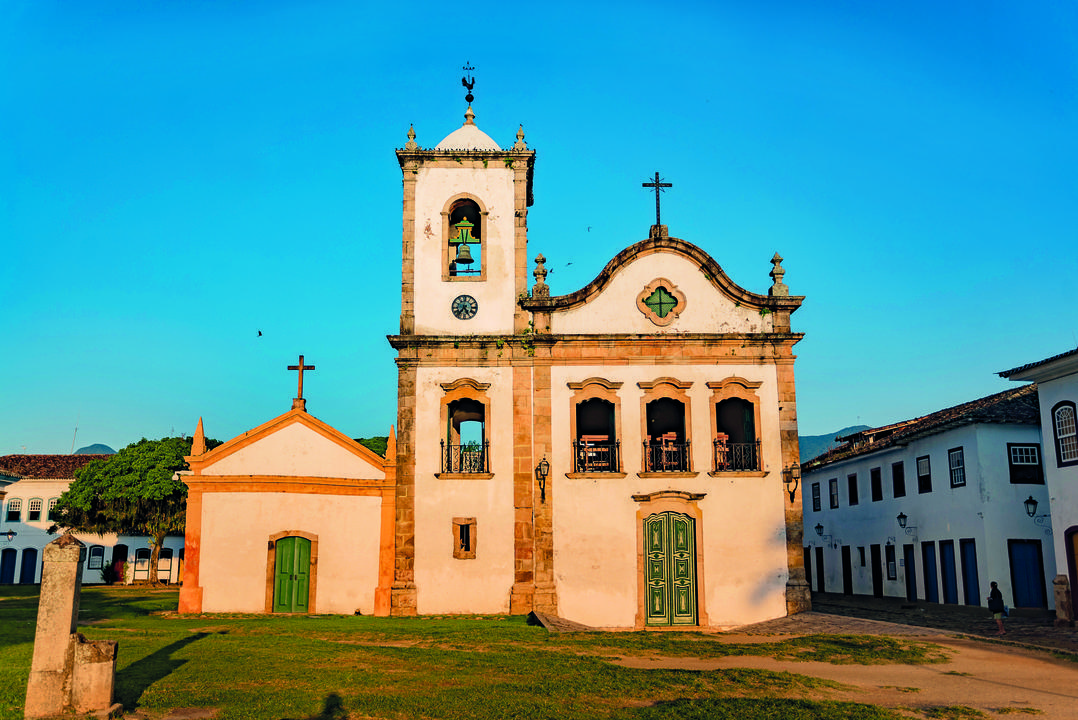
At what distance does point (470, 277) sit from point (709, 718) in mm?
16344

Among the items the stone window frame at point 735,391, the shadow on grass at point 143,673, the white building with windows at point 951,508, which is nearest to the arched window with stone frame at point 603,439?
the stone window frame at point 735,391

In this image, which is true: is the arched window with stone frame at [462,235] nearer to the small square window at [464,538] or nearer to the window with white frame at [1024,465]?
the small square window at [464,538]

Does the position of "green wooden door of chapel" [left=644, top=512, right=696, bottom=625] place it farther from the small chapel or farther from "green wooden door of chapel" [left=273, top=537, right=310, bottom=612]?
"green wooden door of chapel" [left=273, top=537, right=310, bottom=612]

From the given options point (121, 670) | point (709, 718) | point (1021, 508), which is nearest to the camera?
point (709, 718)

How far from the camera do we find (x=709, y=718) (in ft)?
32.7

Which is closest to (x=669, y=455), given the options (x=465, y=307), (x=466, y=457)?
(x=466, y=457)

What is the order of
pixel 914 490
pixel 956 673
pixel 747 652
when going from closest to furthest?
pixel 956 673 → pixel 747 652 → pixel 914 490

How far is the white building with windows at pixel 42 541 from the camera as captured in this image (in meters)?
50.9

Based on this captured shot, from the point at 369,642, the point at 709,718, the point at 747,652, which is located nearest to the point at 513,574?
the point at 369,642

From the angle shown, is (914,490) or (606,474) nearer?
(606,474)

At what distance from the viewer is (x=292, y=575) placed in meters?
22.9

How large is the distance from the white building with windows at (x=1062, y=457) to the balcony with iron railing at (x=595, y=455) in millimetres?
10366

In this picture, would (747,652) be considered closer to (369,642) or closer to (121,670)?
(369,642)

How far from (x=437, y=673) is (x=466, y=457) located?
10.7m
